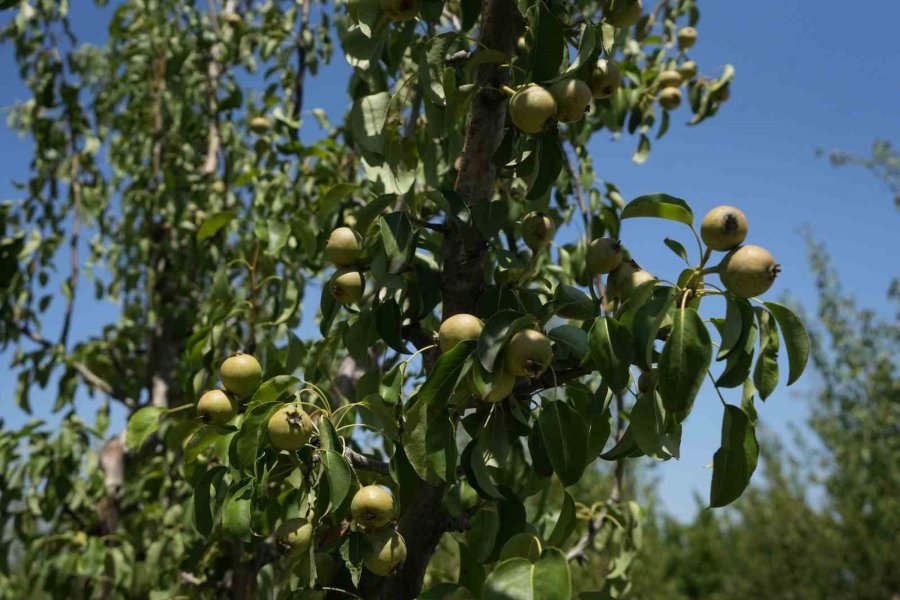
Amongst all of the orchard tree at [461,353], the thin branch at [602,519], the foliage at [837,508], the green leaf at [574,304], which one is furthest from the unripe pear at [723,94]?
the foliage at [837,508]

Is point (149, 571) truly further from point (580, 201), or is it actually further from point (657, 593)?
point (657, 593)

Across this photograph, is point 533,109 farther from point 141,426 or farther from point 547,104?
point 141,426

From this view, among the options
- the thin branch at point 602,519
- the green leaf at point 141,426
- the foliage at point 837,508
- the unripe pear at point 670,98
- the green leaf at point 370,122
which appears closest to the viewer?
the green leaf at point 370,122

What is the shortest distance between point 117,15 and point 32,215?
3.15 feet

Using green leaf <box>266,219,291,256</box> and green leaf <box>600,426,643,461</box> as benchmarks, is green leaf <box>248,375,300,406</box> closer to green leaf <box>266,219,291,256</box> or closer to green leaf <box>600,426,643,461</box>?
green leaf <box>600,426,643,461</box>

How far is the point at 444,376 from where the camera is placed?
1.04m

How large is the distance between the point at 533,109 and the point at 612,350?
0.36 metres

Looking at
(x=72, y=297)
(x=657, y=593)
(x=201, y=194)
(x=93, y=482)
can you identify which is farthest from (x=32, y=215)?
(x=657, y=593)

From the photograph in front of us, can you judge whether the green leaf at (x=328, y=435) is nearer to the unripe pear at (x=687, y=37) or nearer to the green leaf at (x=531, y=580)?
the green leaf at (x=531, y=580)

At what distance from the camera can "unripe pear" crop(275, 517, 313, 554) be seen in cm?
119

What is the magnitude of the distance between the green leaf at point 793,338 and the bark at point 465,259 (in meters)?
0.50

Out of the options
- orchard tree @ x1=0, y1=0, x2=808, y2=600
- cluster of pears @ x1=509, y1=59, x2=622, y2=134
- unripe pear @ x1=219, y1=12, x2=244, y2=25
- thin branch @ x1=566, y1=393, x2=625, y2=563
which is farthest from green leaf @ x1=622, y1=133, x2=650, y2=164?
unripe pear @ x1=219, y1=12, x2=244, y2=25

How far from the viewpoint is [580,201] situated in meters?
2.29

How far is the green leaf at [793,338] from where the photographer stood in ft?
3.16
